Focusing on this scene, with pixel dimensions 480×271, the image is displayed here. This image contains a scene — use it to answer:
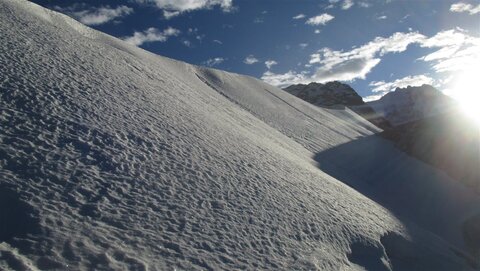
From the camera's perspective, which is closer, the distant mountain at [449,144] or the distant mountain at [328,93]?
the distant mountain at [449,144]

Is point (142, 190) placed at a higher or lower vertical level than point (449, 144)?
lower

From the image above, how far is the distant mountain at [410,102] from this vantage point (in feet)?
422

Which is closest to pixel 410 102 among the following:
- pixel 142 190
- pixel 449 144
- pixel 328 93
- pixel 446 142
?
pixel 328 93

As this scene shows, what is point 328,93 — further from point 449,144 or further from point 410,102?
point 449,144

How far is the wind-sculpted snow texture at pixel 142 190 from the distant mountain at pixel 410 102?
12011cm

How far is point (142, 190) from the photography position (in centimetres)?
856

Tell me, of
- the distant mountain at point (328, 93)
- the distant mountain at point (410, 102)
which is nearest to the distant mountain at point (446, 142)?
the distant mountain at point (410, 102)

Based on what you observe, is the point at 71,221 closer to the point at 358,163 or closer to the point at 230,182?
the point at 230,182

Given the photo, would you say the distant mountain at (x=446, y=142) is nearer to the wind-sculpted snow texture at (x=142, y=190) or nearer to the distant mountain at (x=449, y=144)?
the distant mountain at (x=449, y=144)

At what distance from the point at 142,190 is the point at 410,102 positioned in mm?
147689

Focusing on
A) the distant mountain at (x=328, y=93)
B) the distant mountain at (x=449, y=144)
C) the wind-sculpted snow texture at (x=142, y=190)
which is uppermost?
the distant mountain at (x=328, y=93)

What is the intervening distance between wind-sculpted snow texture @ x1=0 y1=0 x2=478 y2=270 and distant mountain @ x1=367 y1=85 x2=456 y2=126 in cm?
12011

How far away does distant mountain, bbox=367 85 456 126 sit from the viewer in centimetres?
12850

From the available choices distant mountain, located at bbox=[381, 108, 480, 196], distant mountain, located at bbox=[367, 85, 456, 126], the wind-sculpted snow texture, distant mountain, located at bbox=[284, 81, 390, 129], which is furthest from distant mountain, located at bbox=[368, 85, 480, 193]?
distant mountain, located at bbox=[284, 81, 390, 129]
